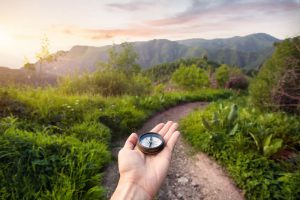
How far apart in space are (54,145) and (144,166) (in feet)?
6.31

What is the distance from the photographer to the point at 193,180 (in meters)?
4.31

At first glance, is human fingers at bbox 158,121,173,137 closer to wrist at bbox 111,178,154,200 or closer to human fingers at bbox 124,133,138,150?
human fingers at bbox 124,133,138,150

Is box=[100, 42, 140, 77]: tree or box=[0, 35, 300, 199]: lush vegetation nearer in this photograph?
box=[0, 35, 300, 199]: lush vegetation

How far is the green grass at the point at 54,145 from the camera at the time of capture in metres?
2.97

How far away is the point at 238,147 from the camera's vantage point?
4.75m

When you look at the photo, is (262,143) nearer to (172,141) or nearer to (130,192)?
(172,141)

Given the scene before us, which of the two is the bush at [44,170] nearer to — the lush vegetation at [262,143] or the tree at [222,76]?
the lush vegetation at [262,143]

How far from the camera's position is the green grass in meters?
2.97

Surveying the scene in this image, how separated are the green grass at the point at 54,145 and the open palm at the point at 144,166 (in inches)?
35.2

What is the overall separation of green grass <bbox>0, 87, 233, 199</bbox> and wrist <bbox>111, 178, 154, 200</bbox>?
1.04 meters

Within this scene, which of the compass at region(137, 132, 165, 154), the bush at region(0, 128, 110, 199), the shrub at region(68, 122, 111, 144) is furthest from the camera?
the shrub at region(68, 122, 111, 144)

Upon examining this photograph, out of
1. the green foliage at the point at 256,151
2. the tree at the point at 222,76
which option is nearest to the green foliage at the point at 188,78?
the tree at the point at 222,76

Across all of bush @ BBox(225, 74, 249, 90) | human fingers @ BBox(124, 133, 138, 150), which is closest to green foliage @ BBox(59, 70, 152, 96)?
human fingers @ BBox(124, 133, 138, 150)

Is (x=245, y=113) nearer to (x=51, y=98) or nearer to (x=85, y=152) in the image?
(x=85, y=152)
